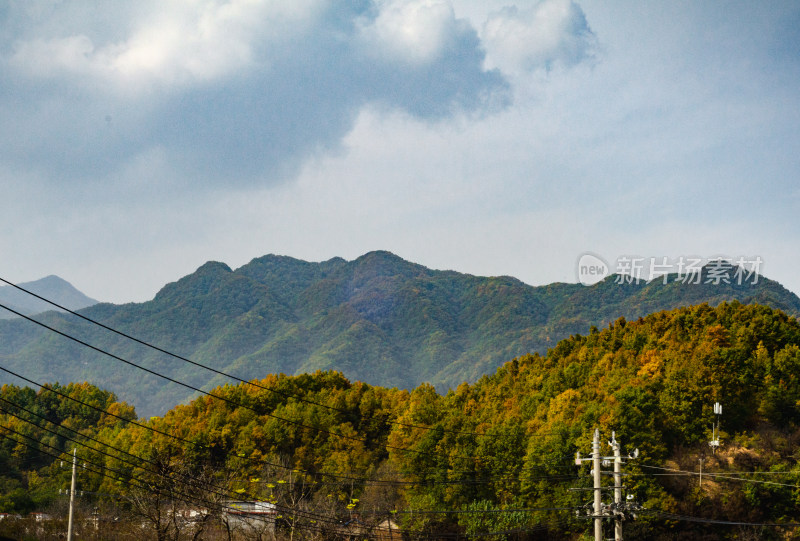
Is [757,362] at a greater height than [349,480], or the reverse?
[757,362]

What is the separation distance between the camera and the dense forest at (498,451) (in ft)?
181

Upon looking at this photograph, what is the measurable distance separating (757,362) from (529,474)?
26.5 metres

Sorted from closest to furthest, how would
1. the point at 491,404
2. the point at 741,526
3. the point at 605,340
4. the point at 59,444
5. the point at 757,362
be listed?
the point at 741,526 → the point at 757,362 → the point at 491,404 → the point at 605,340 → the point at 59,444

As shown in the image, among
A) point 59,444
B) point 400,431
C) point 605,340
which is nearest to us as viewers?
point 400,431

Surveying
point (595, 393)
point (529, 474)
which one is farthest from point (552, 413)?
point (529, 474)

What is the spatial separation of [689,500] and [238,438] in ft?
158

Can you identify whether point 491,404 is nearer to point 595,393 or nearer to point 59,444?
point 595,393

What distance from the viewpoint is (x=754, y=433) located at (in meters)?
64.6

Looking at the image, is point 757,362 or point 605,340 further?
point 605,340

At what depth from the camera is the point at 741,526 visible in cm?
5328

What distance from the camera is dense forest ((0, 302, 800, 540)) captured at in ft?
181

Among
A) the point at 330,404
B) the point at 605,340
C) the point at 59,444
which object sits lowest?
the point at 59,444

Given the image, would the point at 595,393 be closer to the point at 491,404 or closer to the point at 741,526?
the point at 491,404

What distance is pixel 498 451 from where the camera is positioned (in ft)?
222
